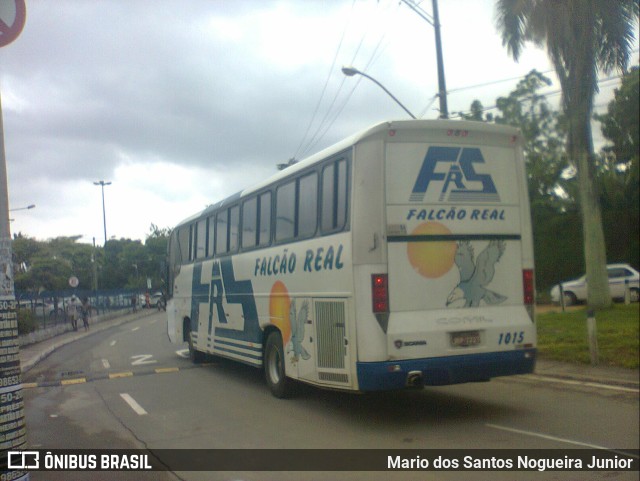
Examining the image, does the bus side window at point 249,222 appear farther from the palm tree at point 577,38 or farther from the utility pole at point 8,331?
the utility pole at point 8,331

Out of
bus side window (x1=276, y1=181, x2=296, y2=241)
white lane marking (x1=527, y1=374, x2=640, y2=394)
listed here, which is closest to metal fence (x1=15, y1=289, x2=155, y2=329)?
bus side window (x1=276, y1=181, x2=296, y2=241)

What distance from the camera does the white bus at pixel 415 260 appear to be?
777 cm

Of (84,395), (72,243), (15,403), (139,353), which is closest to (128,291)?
(72,243)

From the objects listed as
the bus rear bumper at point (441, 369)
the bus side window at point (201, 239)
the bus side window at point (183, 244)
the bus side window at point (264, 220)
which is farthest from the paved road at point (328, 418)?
the bus side window at point (183, 244)

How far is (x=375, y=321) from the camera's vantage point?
770 cm

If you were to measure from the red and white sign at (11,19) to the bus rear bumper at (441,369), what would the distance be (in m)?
4.99

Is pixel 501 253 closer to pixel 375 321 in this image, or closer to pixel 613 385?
pixel 375 321

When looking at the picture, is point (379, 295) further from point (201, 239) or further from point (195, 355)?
point (195, 355)

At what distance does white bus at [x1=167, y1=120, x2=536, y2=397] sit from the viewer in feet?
25.5

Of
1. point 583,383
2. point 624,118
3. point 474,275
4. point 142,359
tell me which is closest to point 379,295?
point 474,275

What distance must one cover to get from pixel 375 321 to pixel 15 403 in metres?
4.09

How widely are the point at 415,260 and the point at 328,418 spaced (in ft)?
8.66

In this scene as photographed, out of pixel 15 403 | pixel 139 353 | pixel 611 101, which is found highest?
pixel 611 101

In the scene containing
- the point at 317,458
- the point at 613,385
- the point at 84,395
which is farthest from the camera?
the point at 84,395
